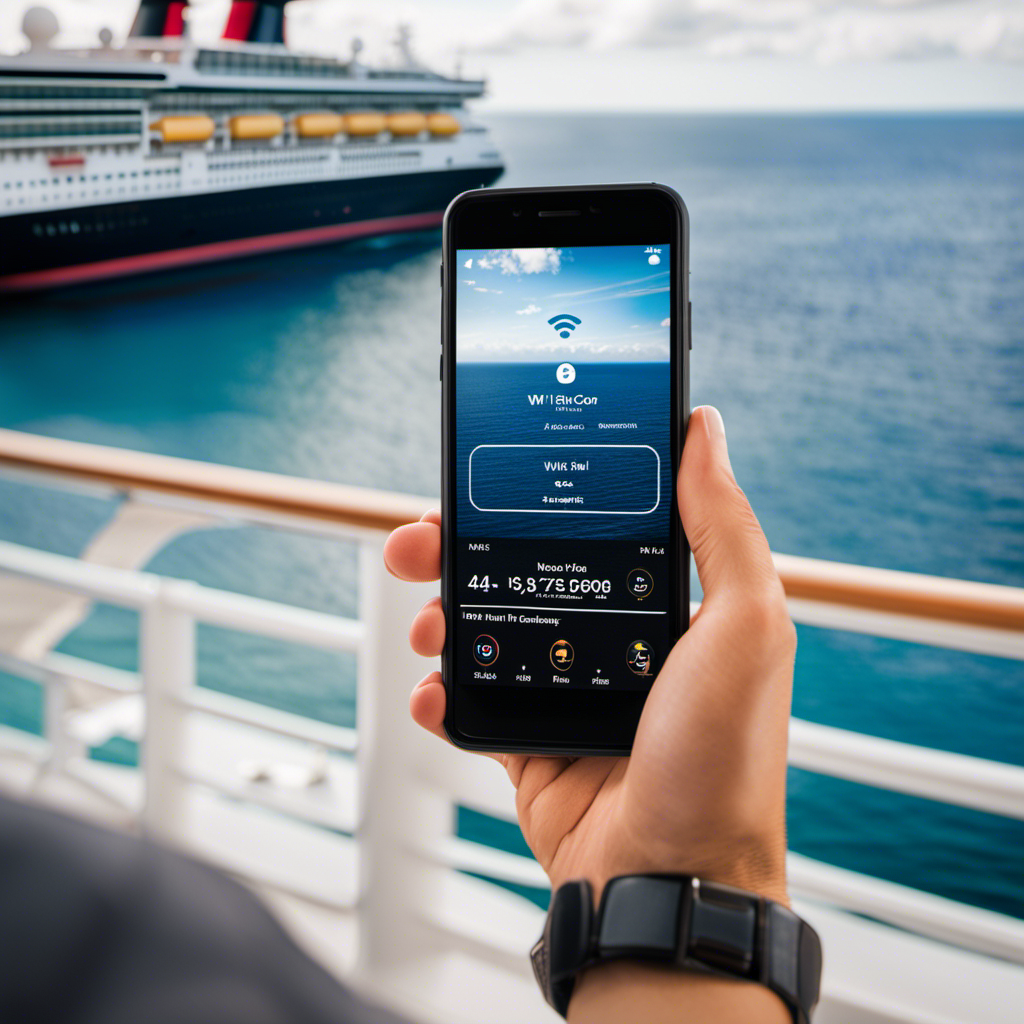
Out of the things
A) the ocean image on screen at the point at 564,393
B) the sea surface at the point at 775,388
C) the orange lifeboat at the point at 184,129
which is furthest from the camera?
the sea surface at the point at 775,388

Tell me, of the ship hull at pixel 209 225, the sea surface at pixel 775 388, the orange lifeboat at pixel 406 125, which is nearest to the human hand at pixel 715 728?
the sea surface at pixel 775 388

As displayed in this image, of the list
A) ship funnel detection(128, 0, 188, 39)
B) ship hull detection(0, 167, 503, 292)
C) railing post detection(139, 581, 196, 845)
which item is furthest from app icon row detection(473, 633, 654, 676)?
ship funnel detection(128, 0, 188, 39)

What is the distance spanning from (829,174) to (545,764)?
3989 millimetres

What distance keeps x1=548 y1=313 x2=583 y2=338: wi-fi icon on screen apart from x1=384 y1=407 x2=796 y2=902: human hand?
3.1 inches

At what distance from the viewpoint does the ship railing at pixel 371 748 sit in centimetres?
59

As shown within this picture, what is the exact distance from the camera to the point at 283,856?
0.95m

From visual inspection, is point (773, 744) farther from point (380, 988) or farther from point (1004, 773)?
point (380, 988)

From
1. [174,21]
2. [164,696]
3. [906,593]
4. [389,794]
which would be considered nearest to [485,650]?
[906,593]

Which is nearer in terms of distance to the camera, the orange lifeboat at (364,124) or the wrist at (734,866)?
the wrist at (734,866)

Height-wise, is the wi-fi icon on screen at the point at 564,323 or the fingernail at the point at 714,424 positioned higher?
the wi-fi icon on screen at the point at 564,323

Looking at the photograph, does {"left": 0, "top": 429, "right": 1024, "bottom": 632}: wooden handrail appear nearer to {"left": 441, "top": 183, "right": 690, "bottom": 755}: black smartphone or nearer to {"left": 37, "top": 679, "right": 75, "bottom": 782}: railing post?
{"left": 441, "top": 183, "right": 690, "bottom": 755}: black smartphone

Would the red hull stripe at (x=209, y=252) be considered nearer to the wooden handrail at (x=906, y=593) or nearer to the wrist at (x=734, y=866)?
the wooden handrail at (x=906, y=593)

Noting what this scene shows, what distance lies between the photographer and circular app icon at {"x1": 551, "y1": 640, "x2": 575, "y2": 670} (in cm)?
49

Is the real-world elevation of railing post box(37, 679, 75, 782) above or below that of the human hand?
below
